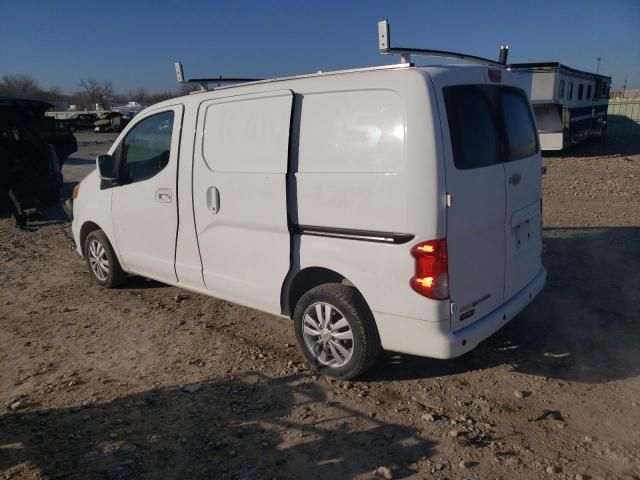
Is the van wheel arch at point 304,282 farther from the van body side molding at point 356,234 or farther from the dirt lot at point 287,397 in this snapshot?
the dirt lot at point 287,397

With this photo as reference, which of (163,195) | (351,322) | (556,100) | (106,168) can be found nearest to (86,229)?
(106,168)

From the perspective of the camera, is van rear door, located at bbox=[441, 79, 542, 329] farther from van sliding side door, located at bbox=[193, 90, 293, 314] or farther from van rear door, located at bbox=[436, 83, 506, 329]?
van sliding side door, located at bbox=[193, 90, 293, 314]

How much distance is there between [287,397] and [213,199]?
65.8 inches

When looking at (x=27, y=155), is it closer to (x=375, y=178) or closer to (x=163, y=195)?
(x=163, y=195)

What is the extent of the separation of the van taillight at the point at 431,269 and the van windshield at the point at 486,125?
1.74ft

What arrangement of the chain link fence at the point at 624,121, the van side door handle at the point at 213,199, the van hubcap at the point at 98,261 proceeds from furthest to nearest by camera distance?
the chain link fence at the point at 624,121
the van hubcap at the point at 98,261
the van side door handle at the point at 213,199

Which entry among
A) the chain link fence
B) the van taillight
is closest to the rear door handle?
the van taillight

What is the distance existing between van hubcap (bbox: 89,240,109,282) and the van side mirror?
953 millimetres

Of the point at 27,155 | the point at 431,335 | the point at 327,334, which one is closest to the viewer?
the point at 431,335

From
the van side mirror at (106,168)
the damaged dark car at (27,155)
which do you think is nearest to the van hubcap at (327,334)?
the van side mirror at (106,168)

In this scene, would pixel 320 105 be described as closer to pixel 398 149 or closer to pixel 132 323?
pixel 398 149

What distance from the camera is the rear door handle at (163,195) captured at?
4504 mm

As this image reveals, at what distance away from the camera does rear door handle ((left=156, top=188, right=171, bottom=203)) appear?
450cm

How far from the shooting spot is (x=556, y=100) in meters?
13.9
